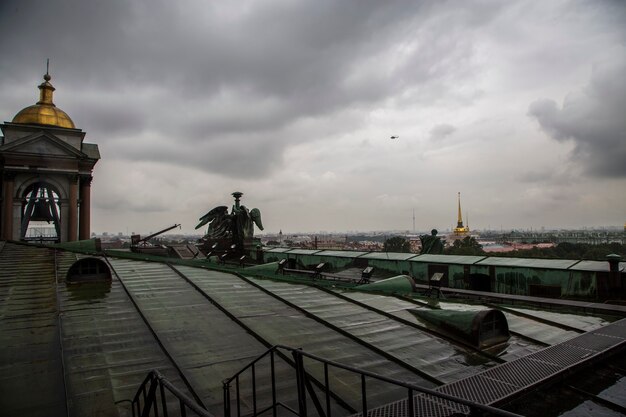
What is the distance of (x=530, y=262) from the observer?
22.1 meters

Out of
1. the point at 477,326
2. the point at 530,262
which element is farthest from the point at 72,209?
the point at 477,326

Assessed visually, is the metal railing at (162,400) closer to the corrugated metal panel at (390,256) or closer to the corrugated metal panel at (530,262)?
the corrugated metal panel at (530,262)

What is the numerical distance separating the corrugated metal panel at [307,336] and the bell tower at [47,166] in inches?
1318

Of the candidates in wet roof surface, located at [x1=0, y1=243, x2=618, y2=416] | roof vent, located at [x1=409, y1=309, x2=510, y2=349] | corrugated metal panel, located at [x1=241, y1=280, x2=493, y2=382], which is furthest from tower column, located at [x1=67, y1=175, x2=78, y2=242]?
roof vent, located at [x1=409, y1=309, x2=510, y2=349]

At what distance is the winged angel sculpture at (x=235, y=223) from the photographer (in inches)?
1572

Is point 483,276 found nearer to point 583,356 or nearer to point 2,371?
point 583,356

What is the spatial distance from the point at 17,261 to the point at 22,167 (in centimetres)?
2488

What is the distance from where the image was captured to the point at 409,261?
86.2ft

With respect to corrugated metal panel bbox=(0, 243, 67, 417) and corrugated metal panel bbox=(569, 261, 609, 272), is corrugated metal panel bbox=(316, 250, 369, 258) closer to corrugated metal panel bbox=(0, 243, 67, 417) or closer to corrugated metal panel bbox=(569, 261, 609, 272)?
corrugated metal panel bbox=(569, 261, 609, 272)

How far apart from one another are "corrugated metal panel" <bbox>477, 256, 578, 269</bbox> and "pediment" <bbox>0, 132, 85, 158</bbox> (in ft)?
142

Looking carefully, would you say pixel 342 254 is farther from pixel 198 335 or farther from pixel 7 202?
pixel 7 202

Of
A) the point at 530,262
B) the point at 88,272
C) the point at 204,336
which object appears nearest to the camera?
the point at 204,336

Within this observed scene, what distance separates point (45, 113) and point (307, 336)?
157ft

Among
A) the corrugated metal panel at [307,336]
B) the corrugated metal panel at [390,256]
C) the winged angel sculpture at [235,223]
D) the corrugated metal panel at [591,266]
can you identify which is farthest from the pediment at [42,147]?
the corrugated metal panel at [591,266]
